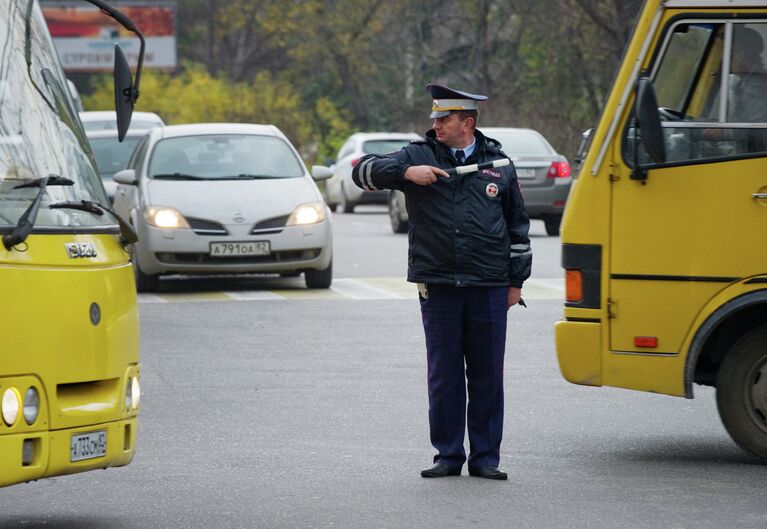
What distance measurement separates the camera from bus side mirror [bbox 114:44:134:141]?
755cm

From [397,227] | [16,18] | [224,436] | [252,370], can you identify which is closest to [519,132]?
[397,227]

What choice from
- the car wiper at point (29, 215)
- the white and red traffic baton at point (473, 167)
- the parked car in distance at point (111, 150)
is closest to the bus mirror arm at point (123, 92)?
the car wiper at point (29, 215)

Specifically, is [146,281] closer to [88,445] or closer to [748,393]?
[748,393]

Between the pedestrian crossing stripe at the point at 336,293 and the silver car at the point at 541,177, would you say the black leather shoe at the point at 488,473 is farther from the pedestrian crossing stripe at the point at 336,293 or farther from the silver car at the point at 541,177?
the silver car at the point at 541,177

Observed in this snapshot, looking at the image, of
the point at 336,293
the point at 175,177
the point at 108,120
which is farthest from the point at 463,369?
the point at 108,120

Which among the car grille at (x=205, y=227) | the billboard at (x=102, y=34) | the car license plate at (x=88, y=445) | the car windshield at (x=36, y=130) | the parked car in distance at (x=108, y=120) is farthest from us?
the billboard at (x=102, y=34)

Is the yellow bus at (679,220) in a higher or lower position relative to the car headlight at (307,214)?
higher

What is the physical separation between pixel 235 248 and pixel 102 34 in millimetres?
62764

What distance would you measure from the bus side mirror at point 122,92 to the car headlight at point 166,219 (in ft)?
29.4

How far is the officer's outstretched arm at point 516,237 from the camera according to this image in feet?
25.9

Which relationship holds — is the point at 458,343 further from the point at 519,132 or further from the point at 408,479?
the point at 519,132

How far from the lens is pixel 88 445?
248 inches

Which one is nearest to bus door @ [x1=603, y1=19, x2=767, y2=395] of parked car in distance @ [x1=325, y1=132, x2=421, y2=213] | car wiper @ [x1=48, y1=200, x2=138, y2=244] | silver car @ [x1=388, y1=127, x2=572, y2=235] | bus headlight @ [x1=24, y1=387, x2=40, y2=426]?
car wiper @ [x1=48, y1=200, x2=138, y2=244]

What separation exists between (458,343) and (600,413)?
7.25 ft
